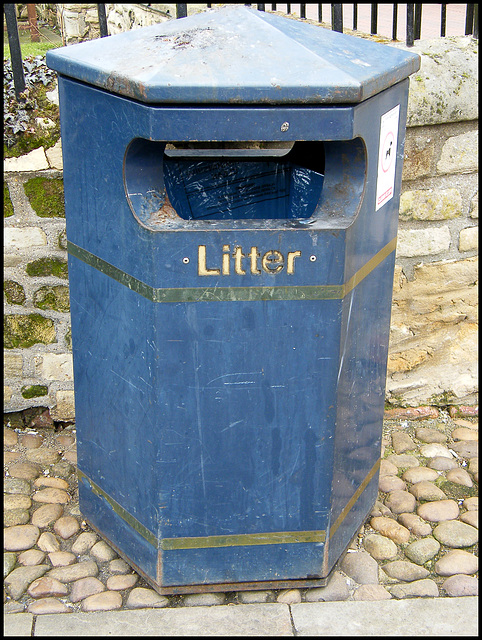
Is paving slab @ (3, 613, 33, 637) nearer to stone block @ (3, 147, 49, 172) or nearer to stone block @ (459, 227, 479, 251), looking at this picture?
stone block @ (3, 147, 49, 172)

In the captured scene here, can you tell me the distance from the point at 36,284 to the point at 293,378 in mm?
1332

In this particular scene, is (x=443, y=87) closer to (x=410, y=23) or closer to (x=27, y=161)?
(x=410, y=23)

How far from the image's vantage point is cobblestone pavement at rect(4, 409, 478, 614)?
2453 millimetres

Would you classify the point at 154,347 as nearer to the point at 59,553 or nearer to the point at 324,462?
the point at 324,462

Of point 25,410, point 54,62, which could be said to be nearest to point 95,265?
point 54,62

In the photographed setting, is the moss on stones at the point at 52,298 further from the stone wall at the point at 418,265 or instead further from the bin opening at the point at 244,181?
the bin opening at the point at 244,181

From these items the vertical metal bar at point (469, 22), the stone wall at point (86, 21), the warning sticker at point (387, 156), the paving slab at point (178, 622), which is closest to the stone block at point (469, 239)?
the vertical metal bar at point (469, 22)

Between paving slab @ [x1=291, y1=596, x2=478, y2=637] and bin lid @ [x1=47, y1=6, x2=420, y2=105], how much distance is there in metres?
1.49

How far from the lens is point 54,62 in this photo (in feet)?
7.07

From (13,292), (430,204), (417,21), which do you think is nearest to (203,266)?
(13,292)

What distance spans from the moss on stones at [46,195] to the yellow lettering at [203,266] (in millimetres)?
1125

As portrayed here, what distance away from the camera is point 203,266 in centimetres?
200

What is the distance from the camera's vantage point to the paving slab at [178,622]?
7.57 feet

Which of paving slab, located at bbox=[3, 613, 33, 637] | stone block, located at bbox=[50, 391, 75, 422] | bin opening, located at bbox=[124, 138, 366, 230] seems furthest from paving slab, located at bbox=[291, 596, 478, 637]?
stone block, located at bbox=[50, 391, 75, 422]
